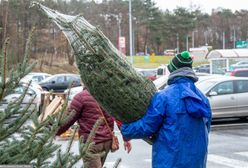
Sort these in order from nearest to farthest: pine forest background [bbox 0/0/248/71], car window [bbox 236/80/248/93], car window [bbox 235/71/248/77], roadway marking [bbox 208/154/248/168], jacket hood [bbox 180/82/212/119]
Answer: jacket hood [bbox 180/82/212/119] → roadway marking [bbox 208/154/248/168] → car window [bbox 236/80/248/93] → car window [bbox 235/71/248/77] → pine forest background [bbox 0/0/248/71]

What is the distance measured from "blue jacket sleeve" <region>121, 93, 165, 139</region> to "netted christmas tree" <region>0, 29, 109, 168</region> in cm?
80

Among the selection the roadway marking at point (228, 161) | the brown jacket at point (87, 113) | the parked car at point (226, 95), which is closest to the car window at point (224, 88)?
the parked car at point (226, 95)

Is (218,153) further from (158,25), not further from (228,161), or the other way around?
(158,25)

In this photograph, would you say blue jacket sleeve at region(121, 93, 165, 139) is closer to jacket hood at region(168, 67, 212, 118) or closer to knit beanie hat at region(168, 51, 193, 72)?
jacket hood at region(168, 67, 212, 118)

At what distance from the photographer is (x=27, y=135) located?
2.87 m

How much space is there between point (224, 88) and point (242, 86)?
0.62 meters

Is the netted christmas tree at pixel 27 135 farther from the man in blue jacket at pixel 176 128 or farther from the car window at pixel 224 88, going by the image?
the car window at pixel 224 88

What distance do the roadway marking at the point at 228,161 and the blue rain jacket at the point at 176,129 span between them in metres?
6.34

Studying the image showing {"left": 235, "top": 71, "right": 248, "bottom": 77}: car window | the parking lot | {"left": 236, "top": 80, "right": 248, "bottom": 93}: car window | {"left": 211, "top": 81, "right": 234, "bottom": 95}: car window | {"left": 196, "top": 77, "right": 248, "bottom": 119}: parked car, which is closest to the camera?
the parking lot

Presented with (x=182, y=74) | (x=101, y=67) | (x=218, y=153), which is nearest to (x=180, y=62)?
(x=182, y=74)

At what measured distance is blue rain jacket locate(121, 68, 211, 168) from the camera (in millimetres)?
3672

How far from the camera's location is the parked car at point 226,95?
1652 centimetres

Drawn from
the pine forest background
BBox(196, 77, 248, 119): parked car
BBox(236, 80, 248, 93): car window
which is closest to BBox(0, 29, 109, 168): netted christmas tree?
BBox(196, 77, 248, 119): parked car

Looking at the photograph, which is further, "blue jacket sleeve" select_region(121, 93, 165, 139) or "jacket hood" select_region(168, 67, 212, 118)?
"jacket hood" select_region(168, 67, 212, 118)
